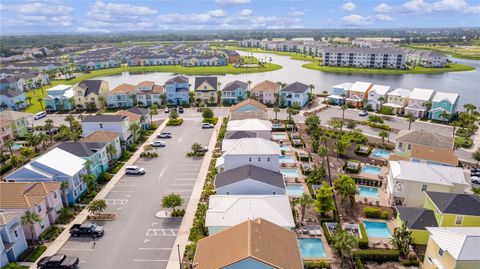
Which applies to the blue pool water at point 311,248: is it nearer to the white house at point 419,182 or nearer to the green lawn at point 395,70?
the white house at point 419,182

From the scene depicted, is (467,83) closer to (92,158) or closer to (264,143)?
(264,143)

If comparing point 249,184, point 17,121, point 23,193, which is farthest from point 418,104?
point 17,121

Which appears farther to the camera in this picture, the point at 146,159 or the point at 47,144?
the point at 47,144

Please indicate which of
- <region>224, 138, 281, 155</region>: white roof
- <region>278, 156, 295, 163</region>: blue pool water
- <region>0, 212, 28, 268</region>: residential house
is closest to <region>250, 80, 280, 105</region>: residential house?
<region>278, 156, 295, 163</region>: blue pool water

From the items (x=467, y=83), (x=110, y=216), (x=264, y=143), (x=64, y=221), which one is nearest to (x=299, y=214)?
(x=264, y=143)

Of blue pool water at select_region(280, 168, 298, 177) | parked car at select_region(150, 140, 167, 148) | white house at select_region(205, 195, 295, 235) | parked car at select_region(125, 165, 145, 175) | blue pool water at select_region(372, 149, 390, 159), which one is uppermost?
white house at select_region(205, 195, 295, 235)

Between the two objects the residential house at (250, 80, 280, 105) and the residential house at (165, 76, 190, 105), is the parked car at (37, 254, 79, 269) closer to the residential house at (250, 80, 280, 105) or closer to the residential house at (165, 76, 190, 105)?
the residential house at (165, 76, 190, 105)

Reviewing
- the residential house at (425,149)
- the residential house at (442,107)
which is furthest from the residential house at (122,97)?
the residential house at (442,107)
